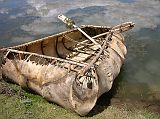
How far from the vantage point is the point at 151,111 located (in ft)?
28.7

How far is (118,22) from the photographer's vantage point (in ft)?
47.8

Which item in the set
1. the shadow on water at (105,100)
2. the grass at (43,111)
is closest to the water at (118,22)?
A: the shadow on water at (105,100)

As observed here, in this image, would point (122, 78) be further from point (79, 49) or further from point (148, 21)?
point (148, 21)

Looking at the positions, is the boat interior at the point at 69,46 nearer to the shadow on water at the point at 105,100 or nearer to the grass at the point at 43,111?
the shadow on water at the point at 105,100

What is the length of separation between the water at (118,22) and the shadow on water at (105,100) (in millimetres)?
57

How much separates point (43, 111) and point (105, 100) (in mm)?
1713

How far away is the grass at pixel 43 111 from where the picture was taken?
827 centimetres

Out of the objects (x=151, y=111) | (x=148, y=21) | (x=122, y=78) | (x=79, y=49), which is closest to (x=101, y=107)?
(x=151, y=111)

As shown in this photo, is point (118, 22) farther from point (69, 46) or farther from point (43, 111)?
point (43, 111)

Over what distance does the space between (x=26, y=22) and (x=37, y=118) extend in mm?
7806

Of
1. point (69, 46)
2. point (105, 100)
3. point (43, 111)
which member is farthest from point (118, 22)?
point (43, 111)

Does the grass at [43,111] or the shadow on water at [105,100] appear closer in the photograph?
the grass at [43,111]

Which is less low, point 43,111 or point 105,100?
point 43,111

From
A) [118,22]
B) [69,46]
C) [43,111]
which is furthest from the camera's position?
[118,22]
